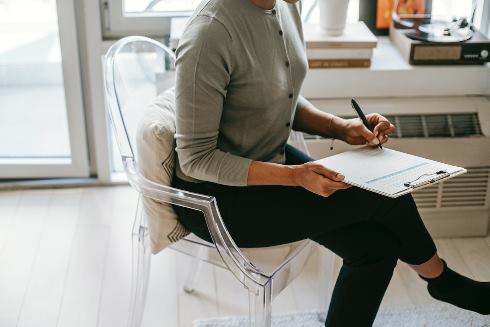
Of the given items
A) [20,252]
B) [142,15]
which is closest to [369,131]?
[142,15]

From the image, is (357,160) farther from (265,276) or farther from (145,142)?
(145,142)

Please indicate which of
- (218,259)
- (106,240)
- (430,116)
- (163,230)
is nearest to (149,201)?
(163,230)

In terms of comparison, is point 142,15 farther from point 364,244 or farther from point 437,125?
point 364,244

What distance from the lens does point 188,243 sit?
1.69m

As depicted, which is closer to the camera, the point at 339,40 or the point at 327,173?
the point at 327,173

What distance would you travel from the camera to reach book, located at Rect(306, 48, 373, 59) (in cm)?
218

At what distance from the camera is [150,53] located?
2.52 metres

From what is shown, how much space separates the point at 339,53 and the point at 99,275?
0.96 meters

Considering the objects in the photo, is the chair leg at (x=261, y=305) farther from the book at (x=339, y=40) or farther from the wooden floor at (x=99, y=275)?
the book at (x=339, y=40)

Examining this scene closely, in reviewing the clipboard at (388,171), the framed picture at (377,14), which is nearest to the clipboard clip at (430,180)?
the clipboard at (388,171)

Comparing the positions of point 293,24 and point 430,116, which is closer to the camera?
point 293,24

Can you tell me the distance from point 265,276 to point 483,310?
0.56m

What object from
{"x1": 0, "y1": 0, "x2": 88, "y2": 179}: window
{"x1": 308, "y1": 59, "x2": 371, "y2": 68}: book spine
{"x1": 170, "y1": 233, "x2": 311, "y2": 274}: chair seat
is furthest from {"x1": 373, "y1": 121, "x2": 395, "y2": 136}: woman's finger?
{"x1": 0, "y1": 0, "x2": 88, "y2": 179}: window

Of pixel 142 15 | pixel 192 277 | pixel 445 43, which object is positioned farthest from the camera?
pixel 142 15
